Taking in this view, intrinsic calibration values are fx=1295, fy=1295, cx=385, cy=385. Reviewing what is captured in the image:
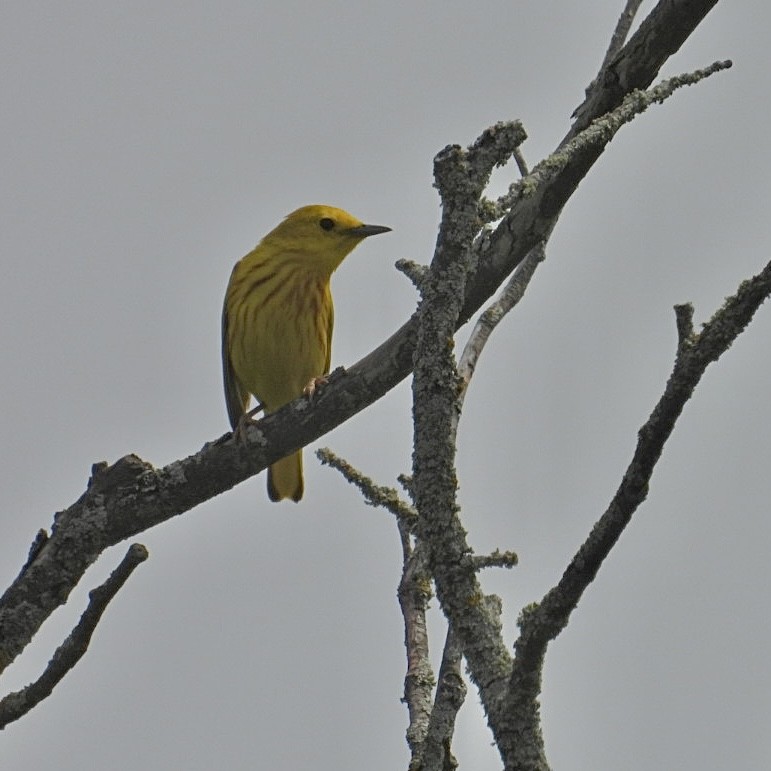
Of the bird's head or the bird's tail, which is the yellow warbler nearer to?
the bird's head

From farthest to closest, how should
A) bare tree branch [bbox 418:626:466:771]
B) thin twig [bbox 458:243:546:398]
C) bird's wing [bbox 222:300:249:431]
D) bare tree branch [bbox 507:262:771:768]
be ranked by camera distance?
bird's wing [bbox 222:300:249:431], thin twig [bbox 458:243:546:398], bare tree branch [bbox 418:626:466:771], bare tree branch [bbox 507:262:771:768]

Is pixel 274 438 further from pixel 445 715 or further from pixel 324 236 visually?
pixel 324 236

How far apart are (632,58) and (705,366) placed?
1.64 metres

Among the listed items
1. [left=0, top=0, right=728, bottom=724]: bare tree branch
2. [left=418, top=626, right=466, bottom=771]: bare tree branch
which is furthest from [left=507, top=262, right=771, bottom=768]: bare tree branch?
[left=0, top=0, right=728, bottom=724]: bare tree branch

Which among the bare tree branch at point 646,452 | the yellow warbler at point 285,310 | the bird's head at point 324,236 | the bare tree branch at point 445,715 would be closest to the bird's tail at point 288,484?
the yellow warbler at point 285,310

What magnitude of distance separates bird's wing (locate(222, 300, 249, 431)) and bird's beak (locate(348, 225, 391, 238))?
37.1 inches

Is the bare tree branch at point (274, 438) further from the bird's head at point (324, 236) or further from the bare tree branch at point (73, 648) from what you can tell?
the bird's head at point (324, 236)

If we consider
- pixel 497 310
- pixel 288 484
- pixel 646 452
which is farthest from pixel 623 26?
pixel 288 484

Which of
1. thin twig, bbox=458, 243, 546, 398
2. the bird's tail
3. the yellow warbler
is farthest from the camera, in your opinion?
the bird's tail

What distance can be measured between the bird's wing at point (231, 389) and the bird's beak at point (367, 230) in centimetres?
94

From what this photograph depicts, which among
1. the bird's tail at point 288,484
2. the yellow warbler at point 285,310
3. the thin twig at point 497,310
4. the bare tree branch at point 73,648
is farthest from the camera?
the bird's tail at point 288,484

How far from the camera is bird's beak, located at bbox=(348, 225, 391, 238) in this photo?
25.3 feet

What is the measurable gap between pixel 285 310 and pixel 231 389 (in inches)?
24.9

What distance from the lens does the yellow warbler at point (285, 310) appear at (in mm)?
7676
